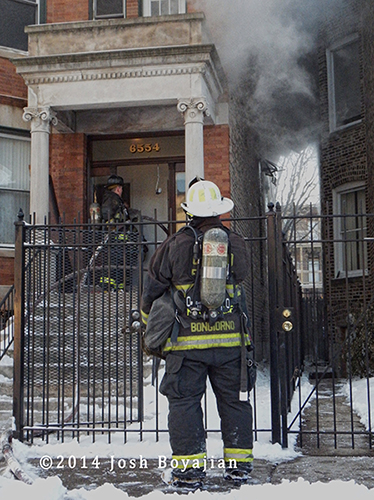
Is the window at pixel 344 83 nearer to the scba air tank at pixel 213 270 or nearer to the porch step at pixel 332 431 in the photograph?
the porch step at pixel 332 431

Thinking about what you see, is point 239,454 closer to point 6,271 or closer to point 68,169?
point 6,271

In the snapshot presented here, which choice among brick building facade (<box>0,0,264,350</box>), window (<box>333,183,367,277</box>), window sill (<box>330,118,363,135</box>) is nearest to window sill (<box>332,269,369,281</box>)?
window (<box>333,183,367,277</box>)

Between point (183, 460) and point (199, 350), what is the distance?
0.69 metres

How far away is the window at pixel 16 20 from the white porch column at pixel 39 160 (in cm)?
246

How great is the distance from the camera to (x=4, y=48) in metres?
11.8

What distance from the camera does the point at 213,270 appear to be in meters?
4.02

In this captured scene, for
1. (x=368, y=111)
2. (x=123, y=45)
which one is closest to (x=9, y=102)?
(x=123, y=45)

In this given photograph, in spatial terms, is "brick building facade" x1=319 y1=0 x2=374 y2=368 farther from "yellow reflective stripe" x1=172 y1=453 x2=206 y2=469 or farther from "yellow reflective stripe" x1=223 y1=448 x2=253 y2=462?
"yellow reflective stripe" x1=172 y1=453 x2=206 y2=469

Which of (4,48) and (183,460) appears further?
(4,48)

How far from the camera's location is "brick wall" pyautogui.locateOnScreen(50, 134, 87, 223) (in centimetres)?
1176

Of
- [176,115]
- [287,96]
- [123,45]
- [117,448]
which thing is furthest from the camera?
[287,96]

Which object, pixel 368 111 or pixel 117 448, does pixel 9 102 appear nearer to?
pixel 368 111

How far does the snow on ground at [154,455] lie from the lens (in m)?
3.60

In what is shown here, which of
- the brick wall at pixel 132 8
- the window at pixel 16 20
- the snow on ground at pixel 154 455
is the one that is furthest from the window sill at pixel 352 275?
the window at pixel 16 20
